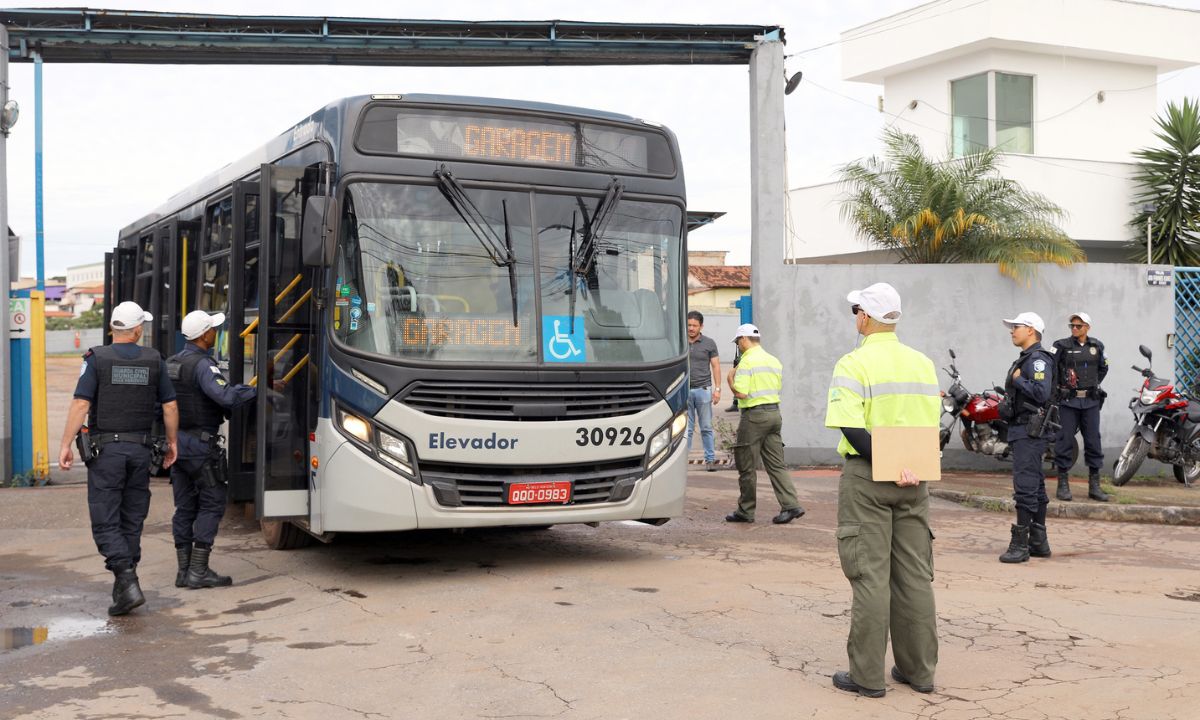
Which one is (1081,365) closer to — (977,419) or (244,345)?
(977,419)

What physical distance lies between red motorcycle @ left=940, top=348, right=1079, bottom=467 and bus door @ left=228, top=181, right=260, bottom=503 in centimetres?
851

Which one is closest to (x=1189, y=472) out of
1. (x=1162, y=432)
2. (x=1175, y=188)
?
(x=1162, y=432)

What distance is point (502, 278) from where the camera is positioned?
26.3 feet

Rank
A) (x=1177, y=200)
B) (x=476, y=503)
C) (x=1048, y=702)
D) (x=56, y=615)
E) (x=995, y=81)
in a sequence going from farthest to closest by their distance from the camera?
1. (x=995, y=81)
2. (x=1177, y=200)
3. (x=476, y=503)
4. (x=56, y=615)
5. (x=1048, y=702)

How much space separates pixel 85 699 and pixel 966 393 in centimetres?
1128

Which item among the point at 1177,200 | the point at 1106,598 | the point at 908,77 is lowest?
the point at 1106,598

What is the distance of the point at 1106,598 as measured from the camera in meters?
7.69

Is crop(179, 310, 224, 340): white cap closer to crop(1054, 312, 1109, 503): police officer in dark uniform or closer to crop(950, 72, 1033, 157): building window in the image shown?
crop(1054, 312, 1109, 503): police officer in dark uniform

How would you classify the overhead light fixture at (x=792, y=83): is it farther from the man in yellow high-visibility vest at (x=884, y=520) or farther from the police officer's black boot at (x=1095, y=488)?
the man in yellow high-visibility vest at (x=884, y=520)

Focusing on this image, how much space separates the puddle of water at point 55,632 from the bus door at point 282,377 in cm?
140

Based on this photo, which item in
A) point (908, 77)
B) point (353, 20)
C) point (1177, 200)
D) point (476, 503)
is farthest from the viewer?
point (908, 77)

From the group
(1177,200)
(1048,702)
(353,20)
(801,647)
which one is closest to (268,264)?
(801,647)

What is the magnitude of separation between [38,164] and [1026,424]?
11.6 meters

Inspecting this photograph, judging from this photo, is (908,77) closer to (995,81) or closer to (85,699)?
(995,81)
